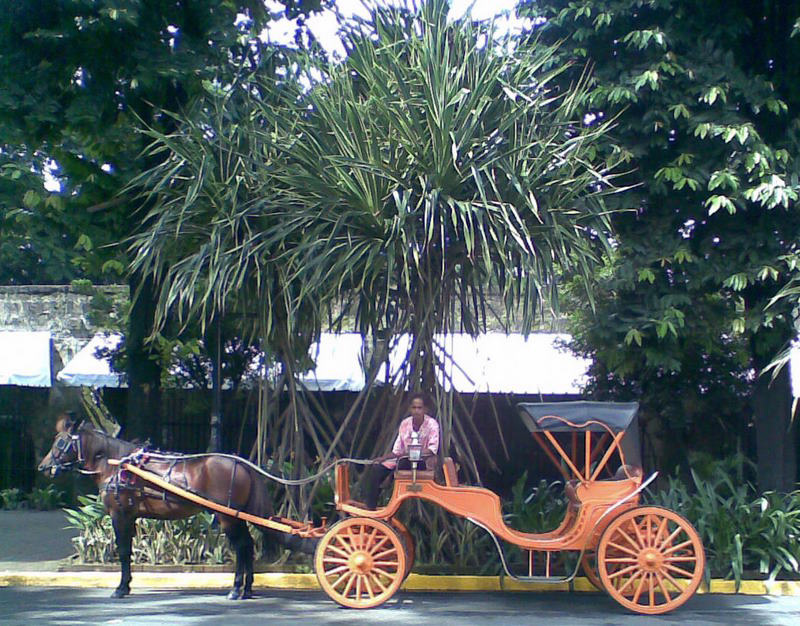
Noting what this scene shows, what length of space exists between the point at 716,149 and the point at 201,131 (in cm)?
600

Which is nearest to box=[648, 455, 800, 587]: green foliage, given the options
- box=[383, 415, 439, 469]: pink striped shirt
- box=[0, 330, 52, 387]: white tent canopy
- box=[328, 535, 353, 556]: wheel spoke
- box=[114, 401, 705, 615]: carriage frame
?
box=[114, 401, 705, 615]: carriage frame

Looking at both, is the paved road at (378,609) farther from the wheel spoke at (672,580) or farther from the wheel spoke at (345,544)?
the wheel spoke at (345,544)

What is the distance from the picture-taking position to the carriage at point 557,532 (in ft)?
30.2

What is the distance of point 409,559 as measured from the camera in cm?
963

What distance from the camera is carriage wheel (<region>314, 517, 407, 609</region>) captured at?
31.0ft

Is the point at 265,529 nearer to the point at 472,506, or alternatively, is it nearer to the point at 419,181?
the point at 472,506

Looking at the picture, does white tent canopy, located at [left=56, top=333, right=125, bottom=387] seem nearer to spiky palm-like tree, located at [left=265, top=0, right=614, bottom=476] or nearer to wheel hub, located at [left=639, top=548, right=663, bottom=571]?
spiky palm-like tree, located at [left=265, top=0, right=614, bottom=476]

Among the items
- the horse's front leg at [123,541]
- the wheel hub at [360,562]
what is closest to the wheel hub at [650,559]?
the wheel hub at [360,562]

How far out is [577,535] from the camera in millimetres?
9352

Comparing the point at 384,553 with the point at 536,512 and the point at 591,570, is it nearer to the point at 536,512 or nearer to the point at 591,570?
the point at 591,570

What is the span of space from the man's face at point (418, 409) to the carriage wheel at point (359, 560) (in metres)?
1.16

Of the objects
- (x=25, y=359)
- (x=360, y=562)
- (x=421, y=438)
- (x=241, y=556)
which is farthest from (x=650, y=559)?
(x=25, y=359)

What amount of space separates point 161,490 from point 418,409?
2771mm

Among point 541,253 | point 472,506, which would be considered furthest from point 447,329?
point 472,506
